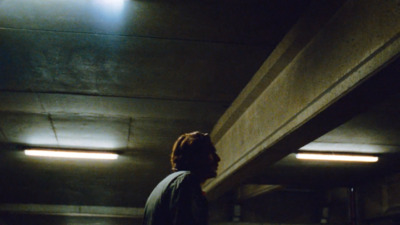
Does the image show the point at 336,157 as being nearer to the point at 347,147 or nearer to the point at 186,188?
the point at 347,147

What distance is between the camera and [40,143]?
1034 cm

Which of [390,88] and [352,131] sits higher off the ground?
[352,131]

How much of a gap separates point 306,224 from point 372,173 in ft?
13.9

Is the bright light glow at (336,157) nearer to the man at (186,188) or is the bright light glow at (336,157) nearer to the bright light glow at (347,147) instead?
the bright light glow at (347,147)

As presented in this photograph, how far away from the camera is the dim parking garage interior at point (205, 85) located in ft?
14.4

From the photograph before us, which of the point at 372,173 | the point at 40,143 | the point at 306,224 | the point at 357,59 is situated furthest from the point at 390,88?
the point at 306,224

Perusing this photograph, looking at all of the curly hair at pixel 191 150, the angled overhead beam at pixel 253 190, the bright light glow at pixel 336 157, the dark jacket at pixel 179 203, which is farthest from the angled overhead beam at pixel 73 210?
the dark jacket at pixel 179 203

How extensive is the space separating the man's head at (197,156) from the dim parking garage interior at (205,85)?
1.48 metres

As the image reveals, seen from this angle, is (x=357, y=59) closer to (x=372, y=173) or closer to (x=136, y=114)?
(x=136, y=114)

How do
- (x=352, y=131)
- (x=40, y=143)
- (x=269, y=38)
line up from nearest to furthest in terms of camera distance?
1. (x=269, y=38)
2. (x=352, y=131)
3. (x=40, y=143)

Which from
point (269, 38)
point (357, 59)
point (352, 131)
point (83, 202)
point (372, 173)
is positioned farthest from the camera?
point (83, 202)

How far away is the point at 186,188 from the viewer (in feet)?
8.12

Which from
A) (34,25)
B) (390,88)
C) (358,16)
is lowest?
(390,88)

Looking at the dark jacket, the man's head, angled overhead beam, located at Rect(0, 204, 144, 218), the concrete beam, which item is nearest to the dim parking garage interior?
the concrete beam
